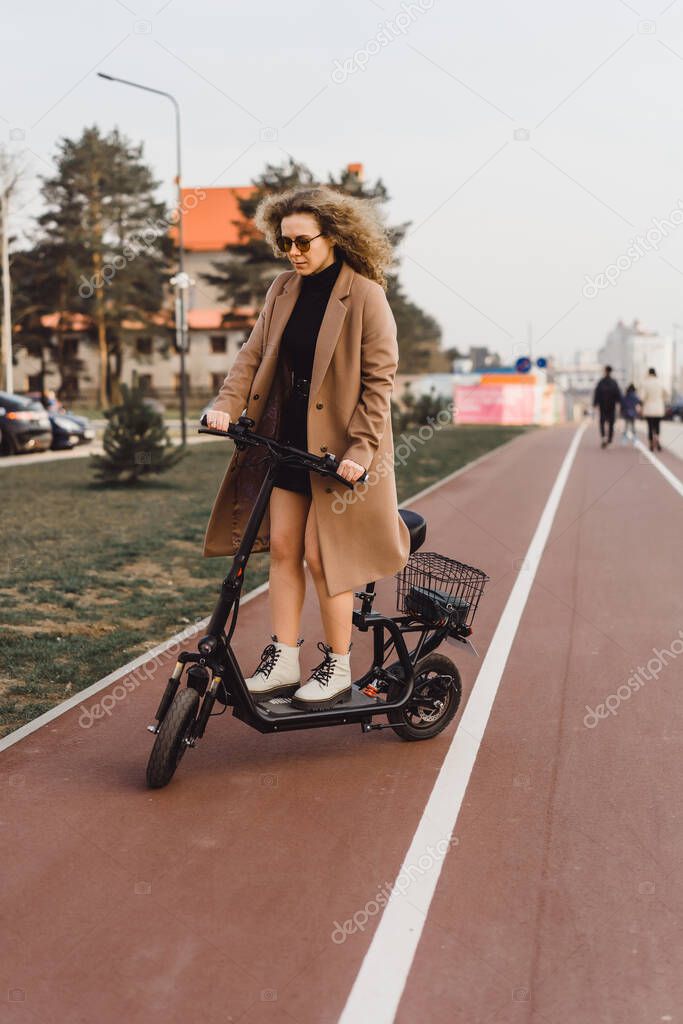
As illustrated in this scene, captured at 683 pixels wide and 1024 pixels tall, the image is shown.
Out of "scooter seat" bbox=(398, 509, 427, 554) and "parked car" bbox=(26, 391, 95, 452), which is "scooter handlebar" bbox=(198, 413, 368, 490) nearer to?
"scooter seat" bbox=(398, 509, 427, 554)

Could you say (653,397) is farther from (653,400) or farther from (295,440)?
(295,440)

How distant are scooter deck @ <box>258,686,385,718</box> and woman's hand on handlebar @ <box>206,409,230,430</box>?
1.09 meters

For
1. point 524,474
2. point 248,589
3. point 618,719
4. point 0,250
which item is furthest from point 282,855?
point 0,250

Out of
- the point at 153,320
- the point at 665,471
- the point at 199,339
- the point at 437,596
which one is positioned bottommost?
the point at 665,471

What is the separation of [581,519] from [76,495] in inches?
272

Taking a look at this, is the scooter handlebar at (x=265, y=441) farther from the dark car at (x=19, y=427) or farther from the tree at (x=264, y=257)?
the tree at (x=264, y=257)

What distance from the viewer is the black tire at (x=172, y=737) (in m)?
4.16

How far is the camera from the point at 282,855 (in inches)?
149

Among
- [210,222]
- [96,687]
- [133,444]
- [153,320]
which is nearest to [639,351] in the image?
[210,222]

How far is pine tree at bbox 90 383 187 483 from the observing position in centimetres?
1681

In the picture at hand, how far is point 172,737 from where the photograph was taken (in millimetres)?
4172

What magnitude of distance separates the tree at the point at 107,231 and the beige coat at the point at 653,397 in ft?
129

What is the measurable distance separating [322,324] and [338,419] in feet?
1.21

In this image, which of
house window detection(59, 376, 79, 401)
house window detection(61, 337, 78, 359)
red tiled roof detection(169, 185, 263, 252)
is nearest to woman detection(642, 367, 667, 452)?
house window detection(61, 337, 78, 359)
